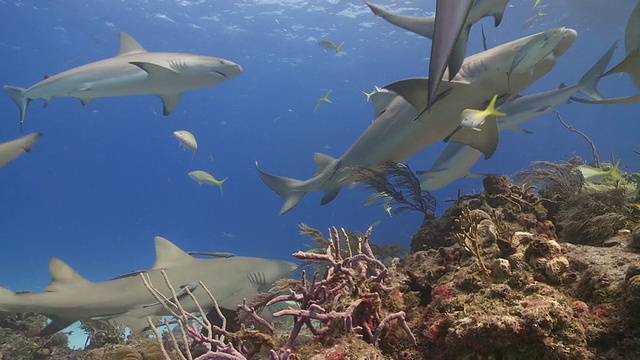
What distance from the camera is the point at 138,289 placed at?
532 cm

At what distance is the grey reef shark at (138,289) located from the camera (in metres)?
4.95

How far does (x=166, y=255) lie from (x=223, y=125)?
292 ft

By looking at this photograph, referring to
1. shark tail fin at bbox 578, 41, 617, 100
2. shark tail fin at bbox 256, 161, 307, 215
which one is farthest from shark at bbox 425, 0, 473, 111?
shark tail fin at bbox 578, 41, 617, 100

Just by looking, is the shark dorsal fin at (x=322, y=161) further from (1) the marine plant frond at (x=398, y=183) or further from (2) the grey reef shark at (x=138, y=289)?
(2) the grey reef shark at (x=138, y=289)

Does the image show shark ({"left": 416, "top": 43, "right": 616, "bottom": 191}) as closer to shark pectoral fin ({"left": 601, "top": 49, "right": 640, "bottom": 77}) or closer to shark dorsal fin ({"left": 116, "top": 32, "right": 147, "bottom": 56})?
shark pectoral fin ({"left": 601, "top": 49, "right": 640, "bottom": 77})

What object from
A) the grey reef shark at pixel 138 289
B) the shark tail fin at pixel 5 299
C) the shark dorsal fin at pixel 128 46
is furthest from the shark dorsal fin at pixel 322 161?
the shark dorsal fin at pixel 128 46

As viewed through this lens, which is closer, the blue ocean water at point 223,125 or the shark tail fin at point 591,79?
the shark tail fin at point 591,79

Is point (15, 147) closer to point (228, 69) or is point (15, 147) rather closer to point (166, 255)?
point (166, 255)

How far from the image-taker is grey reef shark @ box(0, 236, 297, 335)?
4945 millimetres

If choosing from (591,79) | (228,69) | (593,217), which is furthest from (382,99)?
(591,79)

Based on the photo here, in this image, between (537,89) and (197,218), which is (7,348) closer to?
(537,89)

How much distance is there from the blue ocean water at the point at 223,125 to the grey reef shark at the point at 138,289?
10.8 meters

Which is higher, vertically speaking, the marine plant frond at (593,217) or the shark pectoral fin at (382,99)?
the shark pectoral fin at (382,99)

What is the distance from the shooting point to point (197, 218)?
4498 inches
